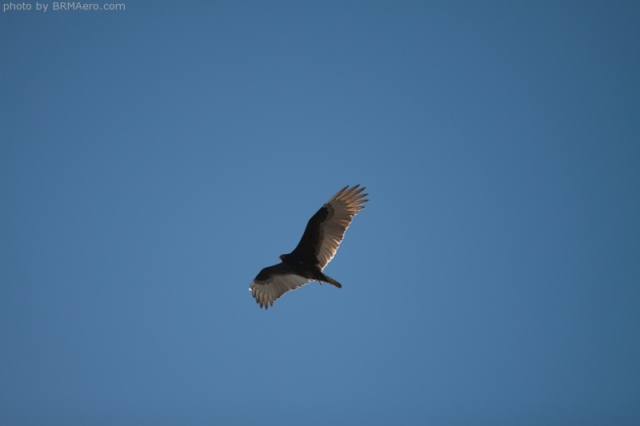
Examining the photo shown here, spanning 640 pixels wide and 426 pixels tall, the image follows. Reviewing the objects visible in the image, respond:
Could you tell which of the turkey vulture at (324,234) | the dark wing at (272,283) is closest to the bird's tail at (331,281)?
the turkey vulture at (324,234)

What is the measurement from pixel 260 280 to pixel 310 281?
1486 millimetres

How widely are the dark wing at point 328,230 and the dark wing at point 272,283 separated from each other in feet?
3.06

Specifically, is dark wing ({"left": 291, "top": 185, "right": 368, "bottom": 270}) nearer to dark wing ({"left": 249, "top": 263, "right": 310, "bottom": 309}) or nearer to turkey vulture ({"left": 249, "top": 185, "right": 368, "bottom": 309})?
turkey vulture ({"left": 249, "top": 185, "right": 368, "bottom": 309})

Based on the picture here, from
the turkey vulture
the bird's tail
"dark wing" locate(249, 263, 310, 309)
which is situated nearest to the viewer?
the bird's tail

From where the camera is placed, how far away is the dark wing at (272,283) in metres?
14.6

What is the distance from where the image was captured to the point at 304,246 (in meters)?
13.9

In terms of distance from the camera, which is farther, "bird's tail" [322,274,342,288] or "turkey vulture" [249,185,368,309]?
"turkey vulture" [249,185,368,309]

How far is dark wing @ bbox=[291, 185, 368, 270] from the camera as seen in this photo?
13.8 meters

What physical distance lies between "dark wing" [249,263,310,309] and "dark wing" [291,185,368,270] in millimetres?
934

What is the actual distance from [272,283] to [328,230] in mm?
2335

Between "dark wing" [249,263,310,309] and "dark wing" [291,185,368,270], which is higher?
"dark wing" [291,185,368,270]

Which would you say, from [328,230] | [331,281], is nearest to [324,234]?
[328,230]

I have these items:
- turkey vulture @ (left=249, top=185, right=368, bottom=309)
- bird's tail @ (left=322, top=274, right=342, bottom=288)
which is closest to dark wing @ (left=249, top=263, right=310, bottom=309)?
turkey vulture @ (left=249, top=185, right=368, bottom=309)

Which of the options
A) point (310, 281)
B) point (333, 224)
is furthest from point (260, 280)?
point (333, 224)
